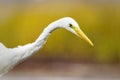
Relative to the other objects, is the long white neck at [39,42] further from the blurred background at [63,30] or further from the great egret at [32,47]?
the blurred background at [63,30]

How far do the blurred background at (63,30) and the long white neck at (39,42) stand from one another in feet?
4.16

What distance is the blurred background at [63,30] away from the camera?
3.06 meters

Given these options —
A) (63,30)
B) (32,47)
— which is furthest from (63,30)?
(32,47)

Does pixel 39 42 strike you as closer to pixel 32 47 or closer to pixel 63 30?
pixel 32 47

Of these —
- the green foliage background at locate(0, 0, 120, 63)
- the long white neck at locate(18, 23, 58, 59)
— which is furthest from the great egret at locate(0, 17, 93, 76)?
the green foliage background at locate(0, 0, 120, 63)

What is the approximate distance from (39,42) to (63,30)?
137 centimetres

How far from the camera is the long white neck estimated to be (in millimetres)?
1729

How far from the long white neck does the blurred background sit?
50.0 inches

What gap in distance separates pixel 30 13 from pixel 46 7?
113 millimetres

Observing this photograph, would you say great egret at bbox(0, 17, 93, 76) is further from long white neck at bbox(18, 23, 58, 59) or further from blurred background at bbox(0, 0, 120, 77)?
blurred background at bbox(0, 0, 120, 77)

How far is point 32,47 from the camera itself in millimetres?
1739

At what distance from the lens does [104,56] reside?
3.29 meters

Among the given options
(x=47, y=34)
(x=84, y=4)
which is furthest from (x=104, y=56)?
(x=47, y=34)

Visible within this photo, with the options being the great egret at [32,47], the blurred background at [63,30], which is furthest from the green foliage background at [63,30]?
the great egret at [32,47]
